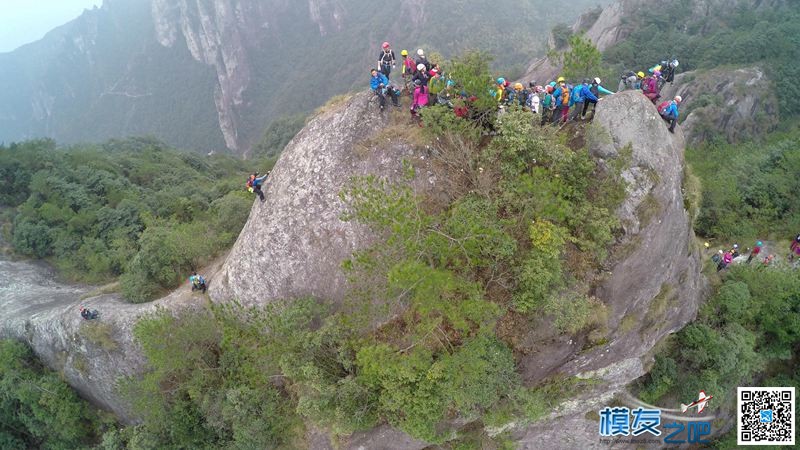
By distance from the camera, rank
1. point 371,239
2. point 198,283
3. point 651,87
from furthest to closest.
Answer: point 198,283 → point 651,87 → point 371,239

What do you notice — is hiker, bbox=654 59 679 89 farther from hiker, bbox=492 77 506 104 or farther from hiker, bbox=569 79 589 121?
hiker, bbox=492 77 506 104

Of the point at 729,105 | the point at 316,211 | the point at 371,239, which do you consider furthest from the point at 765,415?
the point at 729,105

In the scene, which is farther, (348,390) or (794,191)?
(794,191)

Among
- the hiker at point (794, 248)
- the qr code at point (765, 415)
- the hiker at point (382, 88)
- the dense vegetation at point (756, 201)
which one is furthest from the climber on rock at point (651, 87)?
the hiker at point (794, 248)

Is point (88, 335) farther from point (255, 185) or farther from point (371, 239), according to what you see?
point (371, 239)

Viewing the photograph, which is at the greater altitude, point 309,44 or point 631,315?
point 309,44

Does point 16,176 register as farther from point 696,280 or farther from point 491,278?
point 696,280

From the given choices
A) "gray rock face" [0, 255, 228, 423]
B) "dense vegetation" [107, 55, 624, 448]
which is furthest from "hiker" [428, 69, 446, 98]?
"gray rock face" [0, 255, 228, 423]

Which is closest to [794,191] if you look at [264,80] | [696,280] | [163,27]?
[696,280]
